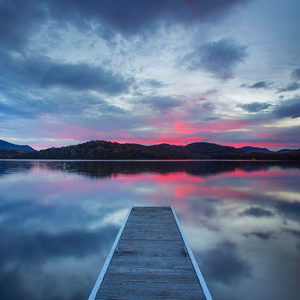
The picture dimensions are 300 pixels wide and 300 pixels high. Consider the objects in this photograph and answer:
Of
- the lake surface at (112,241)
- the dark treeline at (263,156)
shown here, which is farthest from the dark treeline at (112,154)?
the lake surface at (112,241)

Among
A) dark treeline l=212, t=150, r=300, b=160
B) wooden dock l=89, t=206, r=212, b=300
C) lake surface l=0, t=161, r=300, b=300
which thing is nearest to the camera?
wooden dock l=89, t=206, r=212, b=300

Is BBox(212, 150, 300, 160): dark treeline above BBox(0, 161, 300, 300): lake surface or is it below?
above

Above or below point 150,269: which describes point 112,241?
below

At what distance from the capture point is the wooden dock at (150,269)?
396 centimetres

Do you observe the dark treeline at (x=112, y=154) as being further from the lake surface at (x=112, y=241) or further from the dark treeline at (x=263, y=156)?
the lake surface at (x=112, y=241)

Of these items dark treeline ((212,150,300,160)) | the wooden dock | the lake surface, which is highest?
dark treeline ((212,150,300,160))

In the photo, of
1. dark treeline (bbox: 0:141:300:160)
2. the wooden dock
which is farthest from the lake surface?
dark treeline (bbox: 0:141:300:160)

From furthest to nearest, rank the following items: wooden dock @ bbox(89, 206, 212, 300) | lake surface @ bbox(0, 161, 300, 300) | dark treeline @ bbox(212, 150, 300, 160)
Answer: dark treeline @ bbox(212, 150, 300, 160) < lake surface @ bbox(0, 161, 300, 300) < wooden dock @ bbox(89, 206, 212, 300)

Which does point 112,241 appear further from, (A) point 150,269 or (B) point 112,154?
(B) point 112,154

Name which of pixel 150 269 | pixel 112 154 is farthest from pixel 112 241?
pixel 112 154

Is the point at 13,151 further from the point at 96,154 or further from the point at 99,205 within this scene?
the point at 99,205

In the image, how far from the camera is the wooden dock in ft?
13.0

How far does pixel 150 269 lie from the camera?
477 centimetres

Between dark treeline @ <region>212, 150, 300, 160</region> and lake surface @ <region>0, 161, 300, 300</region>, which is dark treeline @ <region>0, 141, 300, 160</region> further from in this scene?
lake surface @ <region>0, 161, 300, 300</region>
